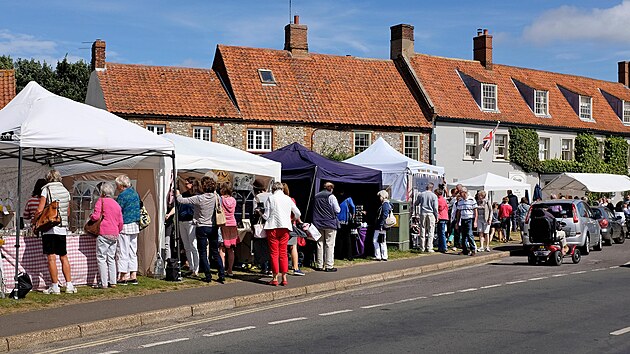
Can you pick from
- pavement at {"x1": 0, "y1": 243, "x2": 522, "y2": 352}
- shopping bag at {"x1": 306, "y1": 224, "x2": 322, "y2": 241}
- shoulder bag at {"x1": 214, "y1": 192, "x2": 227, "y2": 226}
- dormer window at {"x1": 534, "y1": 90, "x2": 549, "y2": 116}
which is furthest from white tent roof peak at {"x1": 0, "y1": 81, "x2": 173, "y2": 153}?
dormer window at {"x1": 534, "y1": 90, "x2": 549, "y2": 116}

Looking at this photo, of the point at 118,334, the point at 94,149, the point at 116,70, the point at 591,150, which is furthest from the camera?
the point at 591,150

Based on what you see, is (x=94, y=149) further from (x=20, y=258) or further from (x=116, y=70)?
(x=116, y=70)

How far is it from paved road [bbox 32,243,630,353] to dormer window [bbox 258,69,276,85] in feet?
74.9

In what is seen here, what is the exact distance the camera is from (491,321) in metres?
11.4

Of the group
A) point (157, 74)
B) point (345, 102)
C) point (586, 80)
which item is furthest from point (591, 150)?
point (157, 74)

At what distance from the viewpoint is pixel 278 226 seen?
48.9 ft

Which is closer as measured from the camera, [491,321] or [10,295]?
[491,321]

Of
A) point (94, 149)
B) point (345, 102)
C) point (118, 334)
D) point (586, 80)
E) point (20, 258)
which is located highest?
point (586, 80)

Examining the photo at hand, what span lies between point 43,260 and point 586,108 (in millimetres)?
41017

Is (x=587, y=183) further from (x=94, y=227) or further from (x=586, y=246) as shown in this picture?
(x=94, y=227)

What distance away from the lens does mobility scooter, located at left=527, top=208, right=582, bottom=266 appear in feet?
65.9

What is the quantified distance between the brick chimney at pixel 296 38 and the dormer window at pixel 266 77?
2.57 m

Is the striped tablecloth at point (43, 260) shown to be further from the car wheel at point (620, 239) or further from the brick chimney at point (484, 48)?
the brick chimney at point (484, 48)

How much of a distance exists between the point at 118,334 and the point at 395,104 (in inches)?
1216
